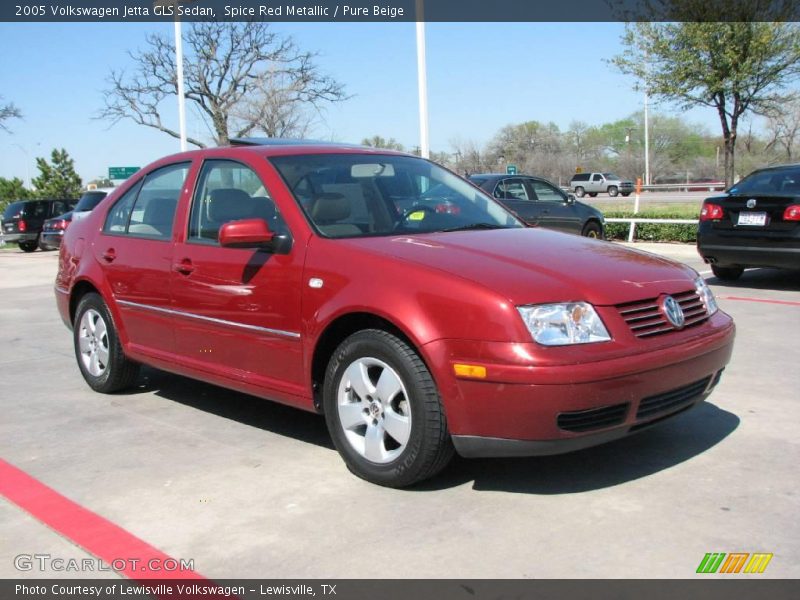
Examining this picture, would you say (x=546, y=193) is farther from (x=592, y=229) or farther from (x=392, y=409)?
(x=392, y=409)

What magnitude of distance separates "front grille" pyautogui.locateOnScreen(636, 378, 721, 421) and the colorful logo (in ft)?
2.32

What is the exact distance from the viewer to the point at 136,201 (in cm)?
565

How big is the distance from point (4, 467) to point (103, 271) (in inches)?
66.0

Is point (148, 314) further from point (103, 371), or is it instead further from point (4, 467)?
point (4, 467)

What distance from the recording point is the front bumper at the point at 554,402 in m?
3.38

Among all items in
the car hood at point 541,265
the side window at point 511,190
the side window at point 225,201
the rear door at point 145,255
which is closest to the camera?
the car hood at point 541,265

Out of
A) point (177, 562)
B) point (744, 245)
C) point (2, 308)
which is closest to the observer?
point (177, 562)

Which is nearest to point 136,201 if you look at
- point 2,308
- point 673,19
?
point 2,308

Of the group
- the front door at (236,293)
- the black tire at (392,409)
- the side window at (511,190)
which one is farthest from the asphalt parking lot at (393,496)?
the side window at (511,190)

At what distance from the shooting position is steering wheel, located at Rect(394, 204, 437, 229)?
450 centimetres

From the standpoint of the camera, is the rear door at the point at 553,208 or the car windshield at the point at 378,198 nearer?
the car windshield at the point at 378,198

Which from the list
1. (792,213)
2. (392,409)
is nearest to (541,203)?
(792,213)

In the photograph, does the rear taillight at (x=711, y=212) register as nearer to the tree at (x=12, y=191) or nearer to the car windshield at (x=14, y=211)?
the car windshield at (x=14, y=211)

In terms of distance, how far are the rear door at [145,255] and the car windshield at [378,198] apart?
0.98 metres
